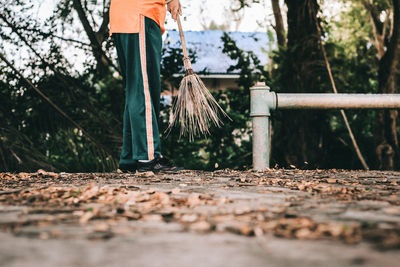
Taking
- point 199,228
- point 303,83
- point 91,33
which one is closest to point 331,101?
point 303,83

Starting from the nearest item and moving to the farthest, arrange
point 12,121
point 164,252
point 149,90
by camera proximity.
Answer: point 164,252, point 149,90, point 12,121

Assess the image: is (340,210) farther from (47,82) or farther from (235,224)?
(47,82)

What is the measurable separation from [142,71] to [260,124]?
1172 millimetres

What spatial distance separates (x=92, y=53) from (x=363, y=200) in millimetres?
4108

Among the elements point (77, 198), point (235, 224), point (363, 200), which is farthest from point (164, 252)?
point (363, 200)

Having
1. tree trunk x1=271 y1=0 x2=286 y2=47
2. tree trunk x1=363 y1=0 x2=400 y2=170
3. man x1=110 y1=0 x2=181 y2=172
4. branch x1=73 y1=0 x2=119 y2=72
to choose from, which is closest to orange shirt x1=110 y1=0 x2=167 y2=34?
man x1=110 y1=0 x2=181 y2=172

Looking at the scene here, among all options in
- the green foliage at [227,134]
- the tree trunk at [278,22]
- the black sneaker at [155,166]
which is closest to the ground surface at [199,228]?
the black sneaker at [155,166]

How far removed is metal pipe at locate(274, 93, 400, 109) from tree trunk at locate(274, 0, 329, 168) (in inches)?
52.8

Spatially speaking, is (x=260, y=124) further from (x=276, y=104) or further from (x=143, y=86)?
(x=143, y=86)

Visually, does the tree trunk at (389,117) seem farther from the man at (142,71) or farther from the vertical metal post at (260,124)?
the man at (142,71)

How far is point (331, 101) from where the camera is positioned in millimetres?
4074

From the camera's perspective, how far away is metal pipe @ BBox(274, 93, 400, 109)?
4.04 meters

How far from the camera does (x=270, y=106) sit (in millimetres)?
4004

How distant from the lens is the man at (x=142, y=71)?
3.44m
